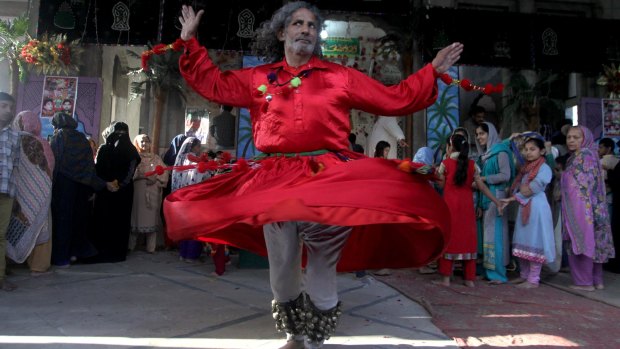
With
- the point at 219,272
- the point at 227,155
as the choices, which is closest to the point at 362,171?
the point at 227,155

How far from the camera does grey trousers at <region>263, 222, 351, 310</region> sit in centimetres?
234

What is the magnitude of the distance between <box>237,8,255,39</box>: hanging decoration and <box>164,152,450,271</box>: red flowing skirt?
5215 mm

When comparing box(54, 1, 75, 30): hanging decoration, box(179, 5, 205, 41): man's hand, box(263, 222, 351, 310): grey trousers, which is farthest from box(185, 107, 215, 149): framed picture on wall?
box(263, 222, 351, 310): grey trousers

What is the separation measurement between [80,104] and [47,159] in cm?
328

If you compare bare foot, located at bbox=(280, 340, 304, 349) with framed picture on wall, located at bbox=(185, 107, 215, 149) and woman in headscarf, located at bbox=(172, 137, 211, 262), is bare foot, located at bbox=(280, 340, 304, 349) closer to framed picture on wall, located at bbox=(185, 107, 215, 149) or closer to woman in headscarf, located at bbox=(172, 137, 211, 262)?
woman in headscarf, located at bbox=(172, 137, 211, 262)

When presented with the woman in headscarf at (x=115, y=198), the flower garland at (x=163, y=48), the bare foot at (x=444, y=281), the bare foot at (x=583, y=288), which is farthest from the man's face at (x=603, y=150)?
the woman in headscarf at (x=115, y=198)

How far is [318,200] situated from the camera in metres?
1.97

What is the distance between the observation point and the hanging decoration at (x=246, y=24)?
721 cm

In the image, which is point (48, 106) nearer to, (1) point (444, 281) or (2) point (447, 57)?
(1) point (444, 281)

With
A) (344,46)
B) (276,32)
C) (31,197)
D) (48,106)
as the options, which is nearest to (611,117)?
(344,46)

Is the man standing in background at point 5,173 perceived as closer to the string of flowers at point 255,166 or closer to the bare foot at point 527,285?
the string of flowers at point 255,166

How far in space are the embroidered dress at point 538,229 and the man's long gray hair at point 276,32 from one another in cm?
323

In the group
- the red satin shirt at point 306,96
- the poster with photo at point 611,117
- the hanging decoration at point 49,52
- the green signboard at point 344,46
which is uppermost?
the green signboard at point 344,46

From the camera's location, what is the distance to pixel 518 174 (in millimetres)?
5285
